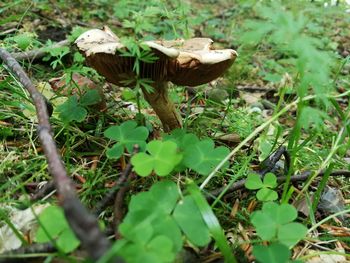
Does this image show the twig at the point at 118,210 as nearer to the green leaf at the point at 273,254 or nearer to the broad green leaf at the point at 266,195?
the green leaf at the point at 273,254

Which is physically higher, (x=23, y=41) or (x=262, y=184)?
(x=23, y=41)

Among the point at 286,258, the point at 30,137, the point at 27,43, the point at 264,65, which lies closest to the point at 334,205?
the point at 286,258

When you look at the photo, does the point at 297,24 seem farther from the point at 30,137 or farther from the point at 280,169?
the point at 30,137

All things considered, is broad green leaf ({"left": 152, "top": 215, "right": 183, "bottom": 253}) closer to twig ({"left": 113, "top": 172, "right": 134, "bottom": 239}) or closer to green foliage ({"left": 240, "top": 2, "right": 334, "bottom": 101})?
twig ({"left": 113, "top": 172, "right": 134, "bottom": 239})

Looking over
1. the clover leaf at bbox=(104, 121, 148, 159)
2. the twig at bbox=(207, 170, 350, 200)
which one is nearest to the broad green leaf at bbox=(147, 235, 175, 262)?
the twig at bbox=(207, 170, 350, 200)

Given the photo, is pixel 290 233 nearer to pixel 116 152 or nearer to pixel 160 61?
pixel 116 152

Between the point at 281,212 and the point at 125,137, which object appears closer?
the point at 281,212

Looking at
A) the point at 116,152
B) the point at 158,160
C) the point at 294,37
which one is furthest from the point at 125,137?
the point at 294,37
